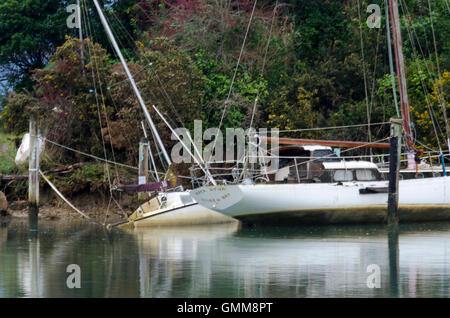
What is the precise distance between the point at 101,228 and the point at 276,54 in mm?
15865

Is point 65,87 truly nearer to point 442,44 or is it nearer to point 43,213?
point 43,213

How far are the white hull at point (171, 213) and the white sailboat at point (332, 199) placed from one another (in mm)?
1479

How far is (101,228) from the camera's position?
3353 cm

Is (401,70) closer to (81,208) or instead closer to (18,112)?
(81,208)

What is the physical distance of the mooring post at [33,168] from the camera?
33.3m

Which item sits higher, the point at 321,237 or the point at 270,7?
the point at 270,7

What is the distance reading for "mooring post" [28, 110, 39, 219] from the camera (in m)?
33.3

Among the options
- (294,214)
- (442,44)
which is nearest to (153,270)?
(294,214)

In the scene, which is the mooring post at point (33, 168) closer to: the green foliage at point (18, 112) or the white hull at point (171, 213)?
the white hull at point (171, 213)

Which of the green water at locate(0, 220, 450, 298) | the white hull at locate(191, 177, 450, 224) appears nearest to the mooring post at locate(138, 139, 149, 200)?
the green water at locate(0, 220, 450, 298)

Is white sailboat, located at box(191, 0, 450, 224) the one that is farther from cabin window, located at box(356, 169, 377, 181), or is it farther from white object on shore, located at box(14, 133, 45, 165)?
white object on shore, located at box(14, 133, 45, 165)

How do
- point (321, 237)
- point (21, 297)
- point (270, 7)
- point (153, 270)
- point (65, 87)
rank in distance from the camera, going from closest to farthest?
point (21, 297)
point (153, 270)
point (321, 237)
point (65, 87)
point (270, 7)

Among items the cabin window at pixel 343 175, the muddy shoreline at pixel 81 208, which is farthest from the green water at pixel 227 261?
the muddy shoreline at pixel 81 208

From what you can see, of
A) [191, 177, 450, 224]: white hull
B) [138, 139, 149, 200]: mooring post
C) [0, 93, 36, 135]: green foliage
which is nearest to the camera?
[191, 177, 450, 224]: white hull
